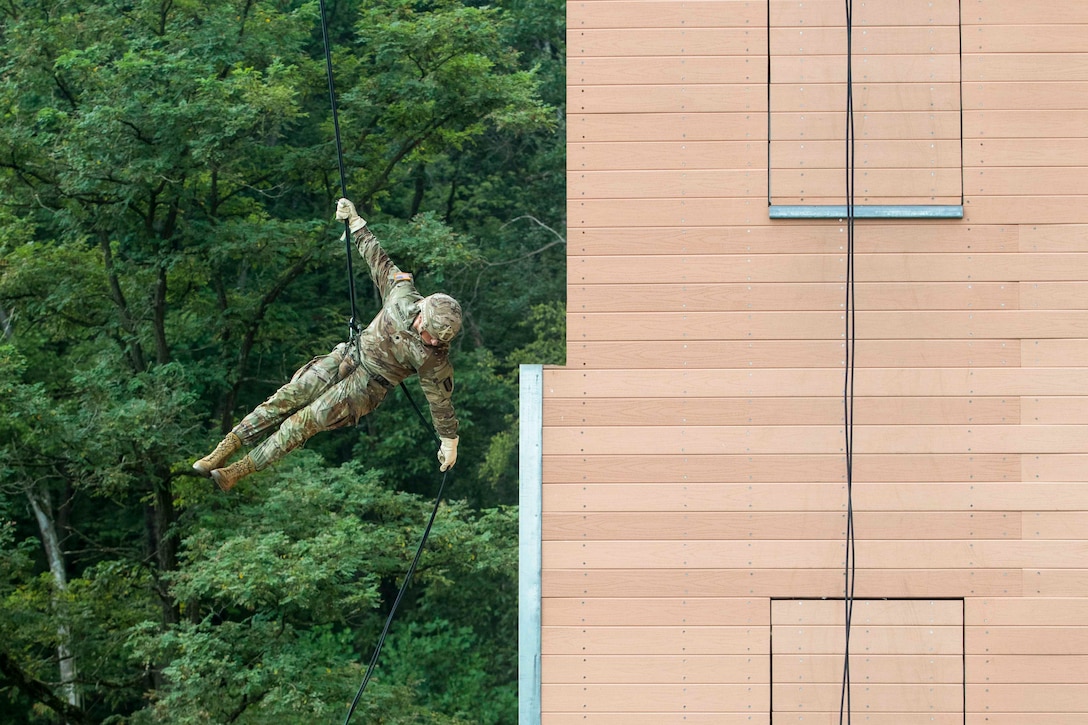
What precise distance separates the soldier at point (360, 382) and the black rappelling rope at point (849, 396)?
64.3 inches

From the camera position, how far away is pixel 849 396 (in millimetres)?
5656

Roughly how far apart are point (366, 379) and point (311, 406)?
28 centimetres

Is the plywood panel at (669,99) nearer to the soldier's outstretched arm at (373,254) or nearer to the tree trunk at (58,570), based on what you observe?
the soldier's outstretched arm at (373,254)

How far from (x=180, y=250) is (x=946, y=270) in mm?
10840

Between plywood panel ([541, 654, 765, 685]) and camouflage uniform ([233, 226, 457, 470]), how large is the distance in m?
1.14

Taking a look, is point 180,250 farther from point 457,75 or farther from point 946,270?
point 946,270

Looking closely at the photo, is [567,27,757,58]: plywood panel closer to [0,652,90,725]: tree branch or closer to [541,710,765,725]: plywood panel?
[541,710,765,725]: plywood panel

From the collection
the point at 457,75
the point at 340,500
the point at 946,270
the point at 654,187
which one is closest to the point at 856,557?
the point at 946,270

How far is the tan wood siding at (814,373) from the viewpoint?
5.60m

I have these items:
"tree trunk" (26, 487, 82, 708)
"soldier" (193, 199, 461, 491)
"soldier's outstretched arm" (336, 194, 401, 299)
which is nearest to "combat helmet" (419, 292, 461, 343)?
"soldier" (193, 199, 461, 491)

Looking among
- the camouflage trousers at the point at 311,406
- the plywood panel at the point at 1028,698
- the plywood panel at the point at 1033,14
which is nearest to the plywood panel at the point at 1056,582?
the plywood panel at the point at 1028,698

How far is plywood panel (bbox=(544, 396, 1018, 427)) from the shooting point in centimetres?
567

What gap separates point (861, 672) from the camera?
5602mm

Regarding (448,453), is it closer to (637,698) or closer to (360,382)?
(360,382)
